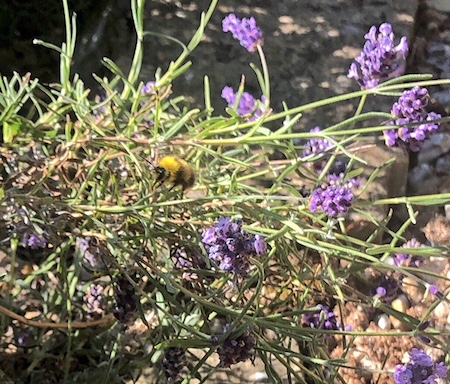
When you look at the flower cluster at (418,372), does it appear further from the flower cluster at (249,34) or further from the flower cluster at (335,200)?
the flower cluster at (249,34)

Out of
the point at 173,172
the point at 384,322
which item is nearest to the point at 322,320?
the point at 173,172

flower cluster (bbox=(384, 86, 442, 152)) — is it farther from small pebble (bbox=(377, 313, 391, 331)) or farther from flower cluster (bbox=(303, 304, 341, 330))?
small pebble (bbox=(377, 313, 391, 331))

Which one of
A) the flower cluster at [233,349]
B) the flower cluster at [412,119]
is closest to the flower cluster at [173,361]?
the flower cluster at [233,349]

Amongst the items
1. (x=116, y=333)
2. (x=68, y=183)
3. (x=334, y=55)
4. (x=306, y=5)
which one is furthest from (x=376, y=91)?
(x=306, y=5)

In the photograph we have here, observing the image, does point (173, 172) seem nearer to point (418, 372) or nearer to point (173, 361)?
point (173, 361)

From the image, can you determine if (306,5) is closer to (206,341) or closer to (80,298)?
(80,298)

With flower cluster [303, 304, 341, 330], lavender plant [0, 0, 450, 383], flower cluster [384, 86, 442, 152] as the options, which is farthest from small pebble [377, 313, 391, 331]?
flower cluster [384, 86, 442, 152]
